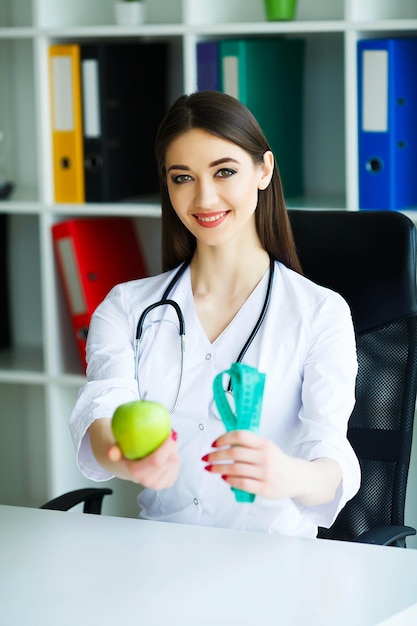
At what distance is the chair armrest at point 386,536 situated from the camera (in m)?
1.58

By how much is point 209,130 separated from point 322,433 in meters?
0.50

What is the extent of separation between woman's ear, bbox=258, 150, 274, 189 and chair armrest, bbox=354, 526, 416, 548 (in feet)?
1.90

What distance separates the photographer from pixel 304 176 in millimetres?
2861

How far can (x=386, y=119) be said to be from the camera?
7.88 feet

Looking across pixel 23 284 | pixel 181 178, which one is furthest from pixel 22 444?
pixel 181 178

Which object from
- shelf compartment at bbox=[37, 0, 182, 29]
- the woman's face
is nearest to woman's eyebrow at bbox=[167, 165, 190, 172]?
the woman's face

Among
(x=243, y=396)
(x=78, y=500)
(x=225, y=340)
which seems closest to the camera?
(x=243, y=396)

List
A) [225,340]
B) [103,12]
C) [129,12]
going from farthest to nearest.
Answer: [103,12]
[129,12]
[225,340]

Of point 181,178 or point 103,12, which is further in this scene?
point 103,12

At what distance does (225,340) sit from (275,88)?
3.66 feet

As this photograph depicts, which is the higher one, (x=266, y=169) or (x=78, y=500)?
(x=266, y=169)

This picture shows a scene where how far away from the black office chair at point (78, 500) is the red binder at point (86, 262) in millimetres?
936

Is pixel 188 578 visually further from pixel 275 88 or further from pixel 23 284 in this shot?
pixel 23 284

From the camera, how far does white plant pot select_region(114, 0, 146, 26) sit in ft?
8.71
